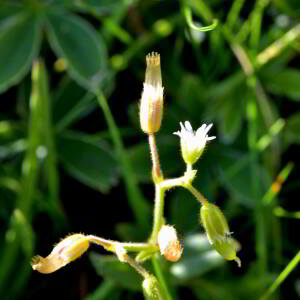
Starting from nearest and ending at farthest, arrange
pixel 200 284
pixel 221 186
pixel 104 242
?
1. pixel 104 242
2. pixel 200 284
3. pixel 221 186

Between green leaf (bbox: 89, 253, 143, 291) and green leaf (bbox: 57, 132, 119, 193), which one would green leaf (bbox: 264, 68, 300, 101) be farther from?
green leaf (bbox: 89, 253, 143, 291)

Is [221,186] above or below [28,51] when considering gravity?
below

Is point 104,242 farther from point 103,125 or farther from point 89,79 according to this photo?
point 103,125

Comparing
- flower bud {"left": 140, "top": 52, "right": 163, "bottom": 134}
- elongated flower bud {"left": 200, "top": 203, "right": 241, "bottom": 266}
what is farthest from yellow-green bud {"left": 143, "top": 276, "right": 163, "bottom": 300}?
flower bud {"left": 140, "top": 52, "right": 163, "bottom": 134}

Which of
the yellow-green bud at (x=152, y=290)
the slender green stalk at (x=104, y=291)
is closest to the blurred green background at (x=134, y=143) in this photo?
the slender green stalk at (x=104, y=291)

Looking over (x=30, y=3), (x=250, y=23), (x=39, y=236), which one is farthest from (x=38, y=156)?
(x=250, y=23)
